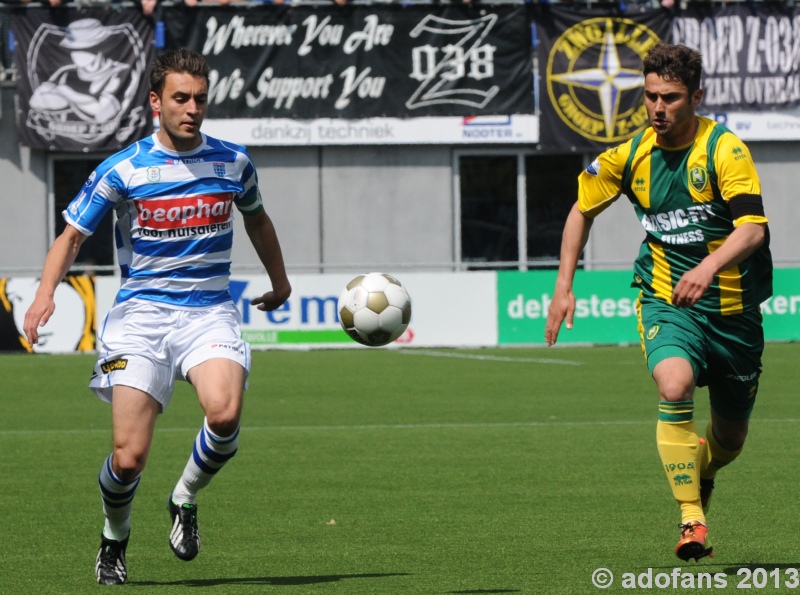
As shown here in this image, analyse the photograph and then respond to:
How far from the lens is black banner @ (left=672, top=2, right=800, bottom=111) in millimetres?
24625

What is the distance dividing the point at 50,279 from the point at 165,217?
53 cm

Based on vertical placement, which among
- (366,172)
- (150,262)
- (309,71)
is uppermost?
(309,71)

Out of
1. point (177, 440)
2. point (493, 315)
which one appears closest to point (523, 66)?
point (493, 315)

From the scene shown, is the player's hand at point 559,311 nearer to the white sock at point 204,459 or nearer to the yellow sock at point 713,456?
the yellow sock at point 713,456

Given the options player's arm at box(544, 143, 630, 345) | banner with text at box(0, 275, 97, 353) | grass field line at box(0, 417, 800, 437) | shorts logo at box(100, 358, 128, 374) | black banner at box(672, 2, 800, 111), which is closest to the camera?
shorts logo at box(100, 358, 128, 374)

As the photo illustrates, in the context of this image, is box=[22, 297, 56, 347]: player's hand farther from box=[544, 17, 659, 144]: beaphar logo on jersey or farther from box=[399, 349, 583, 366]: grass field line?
box=[544, 17, 659, 144]: beaphar logo on jersey

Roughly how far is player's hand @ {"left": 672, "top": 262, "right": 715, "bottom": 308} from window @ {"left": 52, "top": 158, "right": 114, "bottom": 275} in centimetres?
2080

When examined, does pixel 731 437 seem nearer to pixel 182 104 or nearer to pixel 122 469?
pixel 122 469

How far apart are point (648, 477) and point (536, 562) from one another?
109 inches

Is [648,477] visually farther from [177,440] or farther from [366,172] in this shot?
[366,172]

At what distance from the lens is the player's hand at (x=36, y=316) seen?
5.56 m

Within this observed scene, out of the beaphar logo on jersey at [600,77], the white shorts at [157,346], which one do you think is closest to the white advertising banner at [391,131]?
the beaphar logo on jersey at [600,77]

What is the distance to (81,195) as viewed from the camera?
237 inches

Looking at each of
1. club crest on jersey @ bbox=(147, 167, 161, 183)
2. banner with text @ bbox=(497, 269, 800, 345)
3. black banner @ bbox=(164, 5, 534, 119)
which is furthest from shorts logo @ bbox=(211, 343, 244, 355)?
black banner @ bbox=(164, 5, 534, 119)
